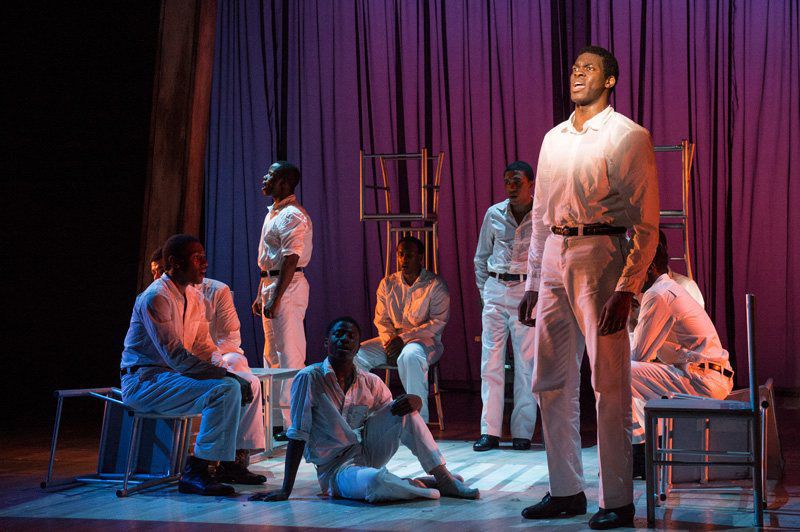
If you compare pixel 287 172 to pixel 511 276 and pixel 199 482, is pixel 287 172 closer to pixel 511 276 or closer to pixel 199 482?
pixel 511 276

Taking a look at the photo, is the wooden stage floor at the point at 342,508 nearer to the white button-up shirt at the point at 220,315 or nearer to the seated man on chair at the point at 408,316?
the white button-up shirt at the point at 220,315

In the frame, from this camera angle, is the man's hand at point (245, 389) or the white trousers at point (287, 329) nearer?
the man's hand at point (245, 389)

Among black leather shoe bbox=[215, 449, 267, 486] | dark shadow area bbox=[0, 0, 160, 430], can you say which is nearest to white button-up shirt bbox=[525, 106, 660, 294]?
black leather shoe bbox=[215, 449, 267, 486]

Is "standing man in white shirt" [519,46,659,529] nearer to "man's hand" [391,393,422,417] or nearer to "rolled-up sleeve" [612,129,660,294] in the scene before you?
"rolled-up sleeve" [612,129,660,294]

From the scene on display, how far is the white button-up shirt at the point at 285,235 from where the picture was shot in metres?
6.52

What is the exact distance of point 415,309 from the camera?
6809 millimetres

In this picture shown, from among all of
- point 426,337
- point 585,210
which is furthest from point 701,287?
point 585,210

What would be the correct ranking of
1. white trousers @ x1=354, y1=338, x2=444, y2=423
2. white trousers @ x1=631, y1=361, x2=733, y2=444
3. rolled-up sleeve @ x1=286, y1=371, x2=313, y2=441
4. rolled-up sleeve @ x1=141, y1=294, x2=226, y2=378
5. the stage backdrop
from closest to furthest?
rolled-up sleeve @ x1=286, y1=371, x2=313, y2=441, rolled-up sleeve @ x1=141, y1=294, x2=226, y2=378, white trousers @ x1=631, y1=361, x2=733, y2=444, white trousers @ x1=354, y1=338, x2=444, y2=423, the stage backdrop

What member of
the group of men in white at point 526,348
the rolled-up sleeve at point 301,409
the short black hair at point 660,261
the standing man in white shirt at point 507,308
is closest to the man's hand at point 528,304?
the group of men in white at point 526,348

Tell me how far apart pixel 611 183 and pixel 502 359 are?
2.57 m

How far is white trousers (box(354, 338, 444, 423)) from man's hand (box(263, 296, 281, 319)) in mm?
638

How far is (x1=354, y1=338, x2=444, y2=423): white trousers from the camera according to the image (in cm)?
641

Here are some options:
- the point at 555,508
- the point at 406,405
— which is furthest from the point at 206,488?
the point at 555,508

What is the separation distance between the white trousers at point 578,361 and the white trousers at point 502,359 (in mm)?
1928
